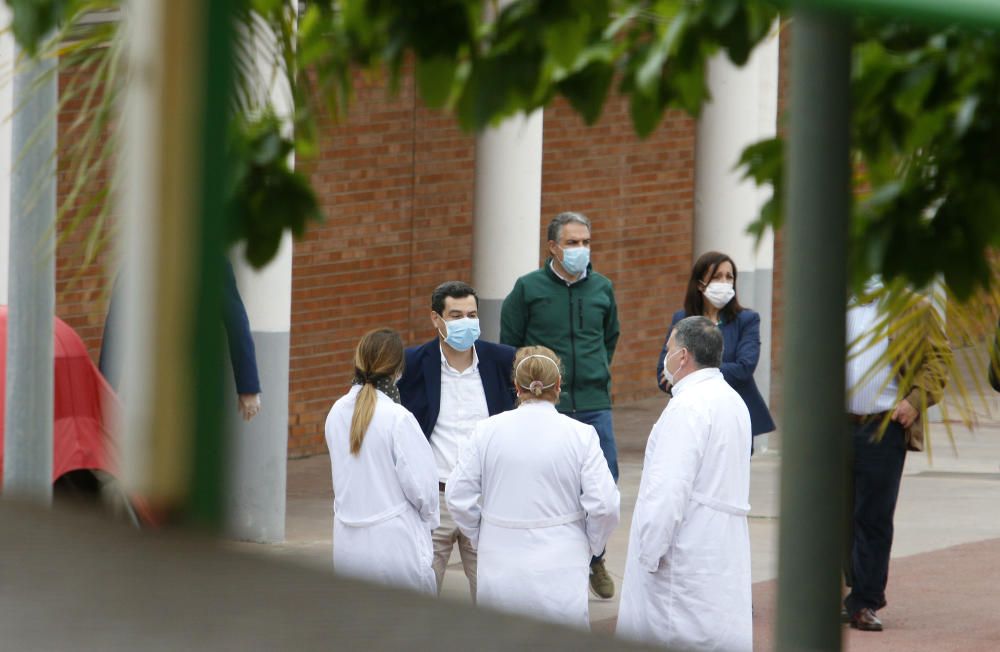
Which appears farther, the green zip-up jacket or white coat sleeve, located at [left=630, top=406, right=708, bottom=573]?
the green zip-up jacket

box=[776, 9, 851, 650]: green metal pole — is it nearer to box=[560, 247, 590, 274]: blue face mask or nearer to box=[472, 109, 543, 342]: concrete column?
box=[560, 247, 590, 274]: blue face mask

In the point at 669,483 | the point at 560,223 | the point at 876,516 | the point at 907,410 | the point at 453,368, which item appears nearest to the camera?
the point at 907,410

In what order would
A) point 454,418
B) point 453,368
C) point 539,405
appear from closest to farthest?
1. point 539,405
2. point 454,418
3. point 453,368

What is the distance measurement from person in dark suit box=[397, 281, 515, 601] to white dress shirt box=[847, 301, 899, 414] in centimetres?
577

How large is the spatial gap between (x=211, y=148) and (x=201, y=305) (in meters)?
0.12

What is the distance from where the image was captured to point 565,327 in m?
8.97

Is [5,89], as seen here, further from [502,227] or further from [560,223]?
[502,227]

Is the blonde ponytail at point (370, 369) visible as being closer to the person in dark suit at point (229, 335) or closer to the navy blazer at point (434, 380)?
the navy blazer at point (434, 380)

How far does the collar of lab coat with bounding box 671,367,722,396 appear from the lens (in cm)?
659

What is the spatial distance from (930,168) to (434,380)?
20.6ft

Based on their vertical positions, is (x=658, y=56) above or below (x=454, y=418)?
above

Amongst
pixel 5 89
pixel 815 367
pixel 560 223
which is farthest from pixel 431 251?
pixel 815 367

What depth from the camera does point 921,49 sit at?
4.83 feet

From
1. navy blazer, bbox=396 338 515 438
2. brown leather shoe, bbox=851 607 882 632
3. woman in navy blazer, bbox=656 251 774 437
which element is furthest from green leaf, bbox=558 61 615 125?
woman in navy blazer, bbox=656 251 774 437
